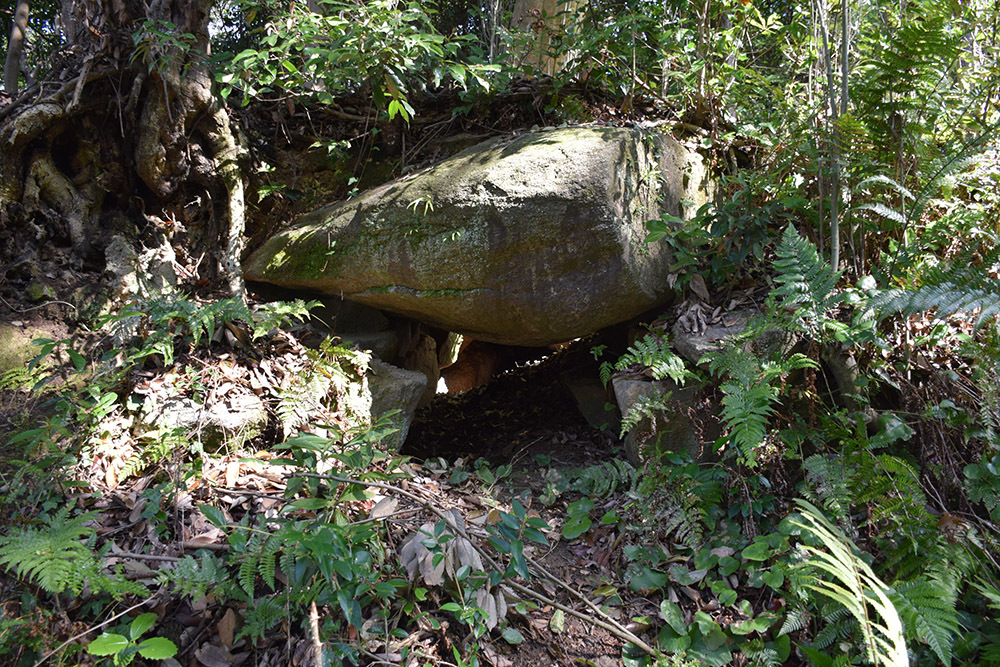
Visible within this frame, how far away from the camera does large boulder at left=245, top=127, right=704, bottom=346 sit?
139 inches

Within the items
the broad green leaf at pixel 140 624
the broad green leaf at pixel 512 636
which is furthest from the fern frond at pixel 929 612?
the broad green leaf at pixel 140 624

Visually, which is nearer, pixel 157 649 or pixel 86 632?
pixel 157 649

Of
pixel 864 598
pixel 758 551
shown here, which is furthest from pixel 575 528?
pixel 864 598

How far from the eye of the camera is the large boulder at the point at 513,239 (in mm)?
3543

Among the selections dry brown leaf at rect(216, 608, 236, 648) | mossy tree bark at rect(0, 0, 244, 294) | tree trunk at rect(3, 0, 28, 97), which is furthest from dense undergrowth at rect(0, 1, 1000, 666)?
tree trunk at rect(3, 0, 28, 97)

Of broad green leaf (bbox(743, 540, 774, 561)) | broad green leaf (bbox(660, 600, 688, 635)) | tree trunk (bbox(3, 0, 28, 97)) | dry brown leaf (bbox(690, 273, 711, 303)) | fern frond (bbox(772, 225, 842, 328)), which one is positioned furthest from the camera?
tree trunk (bbox(3, 0, 28, 97))

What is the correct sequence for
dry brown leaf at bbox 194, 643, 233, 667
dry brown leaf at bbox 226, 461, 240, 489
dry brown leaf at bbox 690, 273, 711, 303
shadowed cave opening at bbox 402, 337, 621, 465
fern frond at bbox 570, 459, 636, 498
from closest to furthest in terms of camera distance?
dry brown leaf at bbox 194, 643, 233, 667
dry brown leaf at bbox 226, 461, 240, 489
fern frond at bbox 570, 459, 636, 498
dry brown leaf at bbox 690, 273, 711, 303
shadowed cave opening at bbox 402, 337, 621, 465

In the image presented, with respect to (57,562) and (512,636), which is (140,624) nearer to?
(57,562)

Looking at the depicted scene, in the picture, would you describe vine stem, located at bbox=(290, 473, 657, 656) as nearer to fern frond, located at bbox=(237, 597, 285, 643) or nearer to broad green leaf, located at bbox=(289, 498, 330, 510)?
broad green leaf, located at bbox=(289, 498, 330, 510)

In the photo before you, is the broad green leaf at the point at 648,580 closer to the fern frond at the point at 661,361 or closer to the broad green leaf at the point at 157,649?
the fern frond at the point at 661,361

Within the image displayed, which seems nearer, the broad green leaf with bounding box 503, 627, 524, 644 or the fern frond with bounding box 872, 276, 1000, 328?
the fern frond with bounding box 872, 276, 1000, 328

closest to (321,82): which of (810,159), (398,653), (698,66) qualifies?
(698,66)

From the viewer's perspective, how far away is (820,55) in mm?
3926

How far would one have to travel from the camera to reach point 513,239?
3596mm
